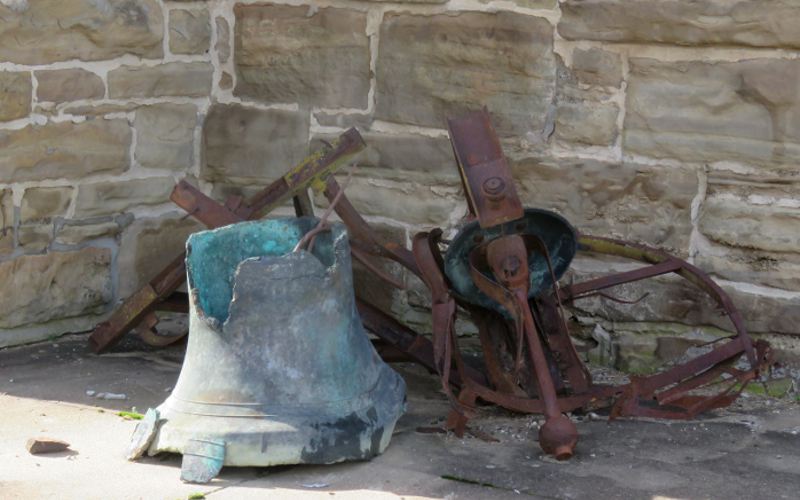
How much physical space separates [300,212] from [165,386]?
0.72 metres

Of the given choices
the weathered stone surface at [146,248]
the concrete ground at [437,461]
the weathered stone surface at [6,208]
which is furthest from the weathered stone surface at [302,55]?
the concrete ground at [437,461]

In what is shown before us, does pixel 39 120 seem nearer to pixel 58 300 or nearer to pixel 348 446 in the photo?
pixel 58 300

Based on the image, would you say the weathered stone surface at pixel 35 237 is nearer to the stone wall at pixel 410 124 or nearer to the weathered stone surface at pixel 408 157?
the stone wall at pixel 410 124

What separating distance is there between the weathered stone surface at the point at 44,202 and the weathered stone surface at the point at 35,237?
1.2 inches

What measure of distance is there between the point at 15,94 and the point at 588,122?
1967mm

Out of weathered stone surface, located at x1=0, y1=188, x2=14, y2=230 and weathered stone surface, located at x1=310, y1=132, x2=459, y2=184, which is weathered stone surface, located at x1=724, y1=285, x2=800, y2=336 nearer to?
weathered stone surface, located at x1=310, y1=132, x2=459, y2=184

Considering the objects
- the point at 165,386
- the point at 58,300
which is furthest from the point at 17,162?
the point at 165,386

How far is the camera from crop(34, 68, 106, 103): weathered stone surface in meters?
4.38

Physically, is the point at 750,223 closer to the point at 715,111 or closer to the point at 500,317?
the point at 715,111

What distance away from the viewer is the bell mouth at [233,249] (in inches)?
142

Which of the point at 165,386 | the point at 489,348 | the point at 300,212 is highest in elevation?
the point at 300,212

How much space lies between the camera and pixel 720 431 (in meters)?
3.68

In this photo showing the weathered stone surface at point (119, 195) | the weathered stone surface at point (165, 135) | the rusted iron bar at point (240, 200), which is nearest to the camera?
the rusted iron bar at point (240, 200)

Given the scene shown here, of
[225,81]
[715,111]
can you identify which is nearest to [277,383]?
[715,111]
